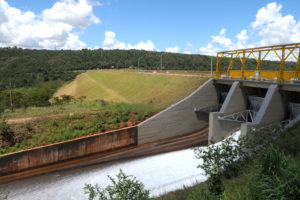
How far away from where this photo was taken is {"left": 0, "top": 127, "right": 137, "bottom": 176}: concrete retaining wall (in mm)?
15703

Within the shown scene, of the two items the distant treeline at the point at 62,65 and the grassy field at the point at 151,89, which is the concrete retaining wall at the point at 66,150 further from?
the distant treeline at the point at 62,65

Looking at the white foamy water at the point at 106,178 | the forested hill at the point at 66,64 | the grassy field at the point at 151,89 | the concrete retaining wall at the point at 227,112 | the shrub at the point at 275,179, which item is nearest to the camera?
the shrub at the point at 275,179

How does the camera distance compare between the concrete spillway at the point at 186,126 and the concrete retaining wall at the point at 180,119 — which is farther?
the concrete retaining wall at the point at 180,119

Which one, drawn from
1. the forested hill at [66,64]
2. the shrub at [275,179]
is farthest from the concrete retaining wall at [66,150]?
the forested hill at [66,64]

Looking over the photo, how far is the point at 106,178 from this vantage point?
52.5 ft

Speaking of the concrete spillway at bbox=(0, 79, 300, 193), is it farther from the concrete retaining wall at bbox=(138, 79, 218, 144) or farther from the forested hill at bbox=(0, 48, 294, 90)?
the forested hill at bbox=(0, 48, 294, 90)

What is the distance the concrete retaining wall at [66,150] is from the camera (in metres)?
15.7

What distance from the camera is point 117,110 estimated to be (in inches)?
943

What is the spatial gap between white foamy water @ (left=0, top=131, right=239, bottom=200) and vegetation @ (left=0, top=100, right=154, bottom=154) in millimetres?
3085

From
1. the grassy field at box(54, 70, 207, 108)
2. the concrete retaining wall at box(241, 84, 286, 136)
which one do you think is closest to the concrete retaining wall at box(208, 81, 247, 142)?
the concrete retaining wall at box(241, 84, 286, 136)

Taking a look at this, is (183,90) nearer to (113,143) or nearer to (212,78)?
(212,78)

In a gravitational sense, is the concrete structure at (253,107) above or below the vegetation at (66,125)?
above

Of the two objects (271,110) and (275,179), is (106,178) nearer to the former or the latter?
(275,179)

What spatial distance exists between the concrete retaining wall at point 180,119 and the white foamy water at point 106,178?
3285 millimetres
